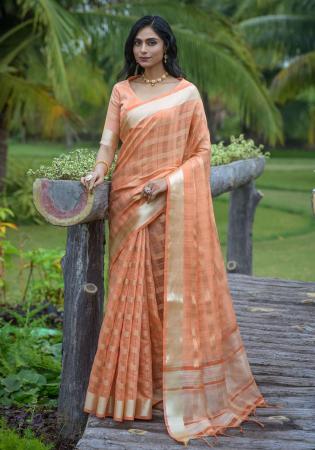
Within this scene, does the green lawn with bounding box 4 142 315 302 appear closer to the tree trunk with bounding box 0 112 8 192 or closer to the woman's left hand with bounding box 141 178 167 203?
the tree trunk with bounding box 0 112 8 192

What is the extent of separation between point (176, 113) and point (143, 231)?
0.48 metres

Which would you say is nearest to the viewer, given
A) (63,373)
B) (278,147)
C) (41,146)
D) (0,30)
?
(63,373)

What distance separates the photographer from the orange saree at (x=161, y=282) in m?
3.19

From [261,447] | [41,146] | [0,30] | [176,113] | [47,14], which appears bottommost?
[261,447]

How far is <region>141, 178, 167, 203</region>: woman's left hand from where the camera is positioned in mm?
3191

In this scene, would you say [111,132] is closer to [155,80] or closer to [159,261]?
[155,80]

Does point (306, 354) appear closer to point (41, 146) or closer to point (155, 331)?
point (155, 331)

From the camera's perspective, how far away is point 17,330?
450 cm

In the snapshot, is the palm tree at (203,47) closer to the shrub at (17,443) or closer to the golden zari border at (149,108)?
the golden zari border at (149,108)

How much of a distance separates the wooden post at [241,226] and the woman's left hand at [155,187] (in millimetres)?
3068

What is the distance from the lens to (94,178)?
309 centimetres

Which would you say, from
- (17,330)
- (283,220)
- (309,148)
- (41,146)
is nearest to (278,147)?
(309,148)

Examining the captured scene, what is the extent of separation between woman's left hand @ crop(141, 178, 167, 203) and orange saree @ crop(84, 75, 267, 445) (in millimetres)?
25

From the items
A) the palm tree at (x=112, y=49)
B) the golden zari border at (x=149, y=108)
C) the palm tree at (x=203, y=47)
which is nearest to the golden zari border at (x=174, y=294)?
the golden zari border at (x=149, y=108)
